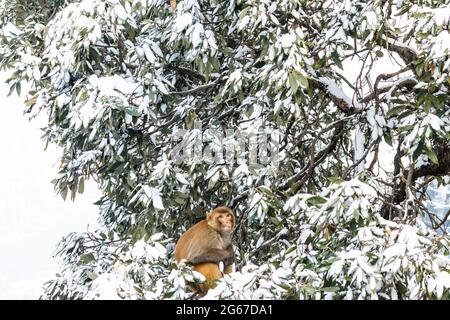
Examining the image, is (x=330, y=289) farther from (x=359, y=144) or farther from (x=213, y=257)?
(x=359, y=144)

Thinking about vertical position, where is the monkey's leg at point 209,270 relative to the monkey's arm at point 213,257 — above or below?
below

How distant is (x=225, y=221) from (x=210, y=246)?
0.58 feet

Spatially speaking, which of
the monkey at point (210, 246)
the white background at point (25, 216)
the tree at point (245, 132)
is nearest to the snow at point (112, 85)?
the tree at point (245, 132)

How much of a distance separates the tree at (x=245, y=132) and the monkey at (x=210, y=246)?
22 cm

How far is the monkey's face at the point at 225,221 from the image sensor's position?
3990mm

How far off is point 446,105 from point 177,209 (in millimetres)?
2092

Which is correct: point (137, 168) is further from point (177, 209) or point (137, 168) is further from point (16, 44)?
point (16, 44)

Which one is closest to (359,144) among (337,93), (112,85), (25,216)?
(337,93)

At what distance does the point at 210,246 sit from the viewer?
12.8 feet

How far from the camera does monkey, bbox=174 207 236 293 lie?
12.7 ft

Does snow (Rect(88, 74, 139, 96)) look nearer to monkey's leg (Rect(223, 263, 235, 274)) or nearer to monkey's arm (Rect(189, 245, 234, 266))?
monkey's arm (Rect(189, 245, 234, 266))

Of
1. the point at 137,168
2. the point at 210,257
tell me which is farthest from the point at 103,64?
the point at 210,257

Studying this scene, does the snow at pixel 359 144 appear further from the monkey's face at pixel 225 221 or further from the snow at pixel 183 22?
the snow at pixel 183 22

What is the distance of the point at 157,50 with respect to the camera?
14.0 ft
